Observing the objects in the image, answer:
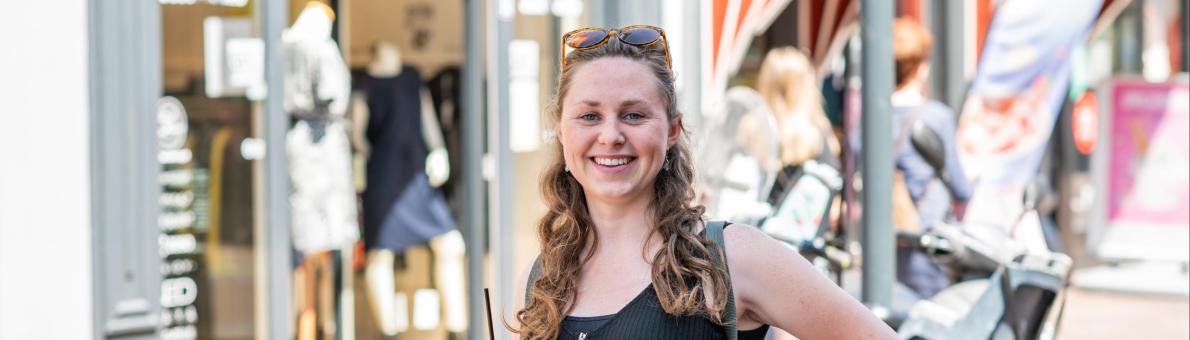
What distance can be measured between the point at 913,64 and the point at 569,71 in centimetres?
396

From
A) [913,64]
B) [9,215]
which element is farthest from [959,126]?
[9,215]

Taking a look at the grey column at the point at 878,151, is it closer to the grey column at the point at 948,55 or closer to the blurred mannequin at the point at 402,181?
the grey column at the point at 948,55

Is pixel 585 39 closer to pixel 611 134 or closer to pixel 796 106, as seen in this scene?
pixel 611 134

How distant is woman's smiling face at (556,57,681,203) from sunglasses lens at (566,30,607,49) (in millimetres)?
38

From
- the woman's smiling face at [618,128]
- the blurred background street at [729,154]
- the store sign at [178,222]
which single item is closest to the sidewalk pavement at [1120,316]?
the blurred background street at [729,154]

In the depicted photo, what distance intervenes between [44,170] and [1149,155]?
403 centimetres

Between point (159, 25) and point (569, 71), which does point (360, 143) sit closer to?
point (159, 25)

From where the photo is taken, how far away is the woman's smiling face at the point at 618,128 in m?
2.28

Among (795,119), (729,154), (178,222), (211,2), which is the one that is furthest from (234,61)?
(795,119)

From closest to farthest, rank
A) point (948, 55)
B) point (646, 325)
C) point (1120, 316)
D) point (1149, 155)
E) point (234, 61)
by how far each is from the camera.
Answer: point (646, 325) → point (234, 61) → point (1149, 155) → point (948, 55) → point (1120, 316)

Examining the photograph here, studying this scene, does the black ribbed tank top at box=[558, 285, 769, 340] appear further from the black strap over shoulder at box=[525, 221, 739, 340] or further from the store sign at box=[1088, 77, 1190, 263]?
the store sign at box=[1088, 77, 1190, 263]

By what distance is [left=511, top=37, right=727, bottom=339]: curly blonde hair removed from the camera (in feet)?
7.25

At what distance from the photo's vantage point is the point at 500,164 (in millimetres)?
6129

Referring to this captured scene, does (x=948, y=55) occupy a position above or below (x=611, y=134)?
above
